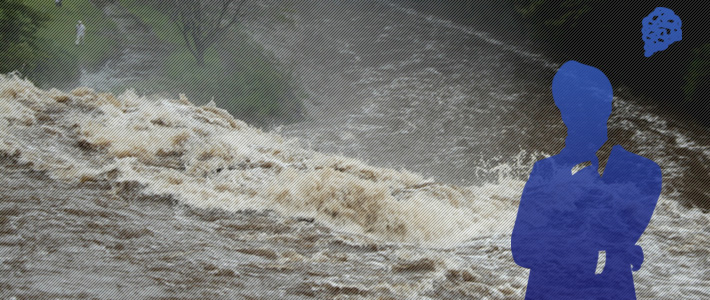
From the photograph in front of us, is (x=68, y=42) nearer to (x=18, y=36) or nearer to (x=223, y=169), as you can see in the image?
(x=18, y=36)

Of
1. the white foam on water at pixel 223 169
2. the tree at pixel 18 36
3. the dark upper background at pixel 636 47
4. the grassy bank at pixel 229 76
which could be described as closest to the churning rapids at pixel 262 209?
the white foam on water at pixel 223 169

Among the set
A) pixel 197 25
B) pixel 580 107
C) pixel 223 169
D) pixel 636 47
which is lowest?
pixel 580 107

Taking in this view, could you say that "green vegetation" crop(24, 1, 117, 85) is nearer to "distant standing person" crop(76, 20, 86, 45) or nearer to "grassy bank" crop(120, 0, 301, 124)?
"distant standing person" crop(76, 20, 86, 45)

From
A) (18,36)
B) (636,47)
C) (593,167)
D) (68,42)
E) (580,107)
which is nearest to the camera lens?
(580,107)

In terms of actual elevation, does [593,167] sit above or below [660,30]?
below

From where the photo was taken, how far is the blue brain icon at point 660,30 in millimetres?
2324

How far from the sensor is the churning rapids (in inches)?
161

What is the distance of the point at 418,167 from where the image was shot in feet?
43.7

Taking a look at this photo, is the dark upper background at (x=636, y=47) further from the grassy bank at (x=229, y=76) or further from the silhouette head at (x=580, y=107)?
the silhouette head at (x=580, y=107)

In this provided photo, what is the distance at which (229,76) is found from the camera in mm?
17219

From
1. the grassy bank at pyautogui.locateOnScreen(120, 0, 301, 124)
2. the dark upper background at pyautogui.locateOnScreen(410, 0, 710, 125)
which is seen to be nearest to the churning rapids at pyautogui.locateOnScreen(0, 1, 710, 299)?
the dark upper background at pyautogui.locateOnScreen(410, 0, 710, 125)

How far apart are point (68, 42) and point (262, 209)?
1221 cm

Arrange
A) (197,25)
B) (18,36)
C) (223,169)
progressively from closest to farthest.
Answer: (223,169)
(18,36)
(197,25)

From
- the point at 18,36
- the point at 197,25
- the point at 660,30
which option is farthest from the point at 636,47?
the point at 18,36
